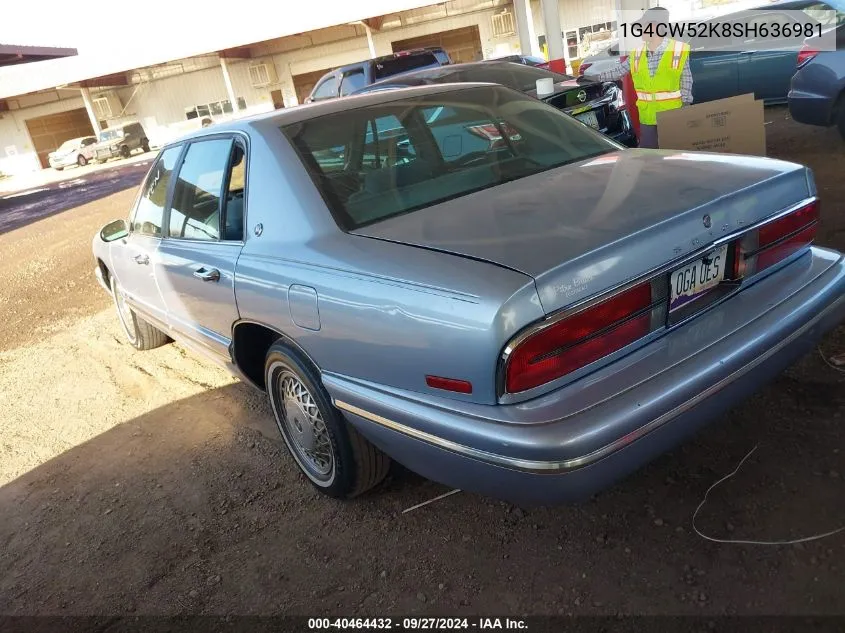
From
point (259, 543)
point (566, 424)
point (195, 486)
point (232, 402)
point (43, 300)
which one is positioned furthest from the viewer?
point (43, 300)

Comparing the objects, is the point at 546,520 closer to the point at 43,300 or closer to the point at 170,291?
the point at 170,291

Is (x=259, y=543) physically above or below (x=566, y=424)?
below

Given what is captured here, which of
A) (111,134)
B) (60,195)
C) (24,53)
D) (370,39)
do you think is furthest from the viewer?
(111,134)

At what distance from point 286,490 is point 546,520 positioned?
1.24 meters

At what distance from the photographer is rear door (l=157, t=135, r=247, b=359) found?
118 inches

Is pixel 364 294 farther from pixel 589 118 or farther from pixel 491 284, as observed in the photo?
pixel 589 118

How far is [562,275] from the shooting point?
189 centimetres

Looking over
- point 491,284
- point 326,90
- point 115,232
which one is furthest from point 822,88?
point 326,90

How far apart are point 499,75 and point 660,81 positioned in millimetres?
2241

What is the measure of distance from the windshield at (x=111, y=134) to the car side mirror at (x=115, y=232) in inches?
1236

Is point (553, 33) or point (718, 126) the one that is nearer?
point (718, 126)

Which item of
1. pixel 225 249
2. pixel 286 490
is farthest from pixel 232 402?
pixel 225 249

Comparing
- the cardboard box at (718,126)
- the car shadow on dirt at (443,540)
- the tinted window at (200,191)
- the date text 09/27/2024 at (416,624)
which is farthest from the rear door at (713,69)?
the date text 09/27/2024 at (416,624)

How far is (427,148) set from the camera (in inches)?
113
